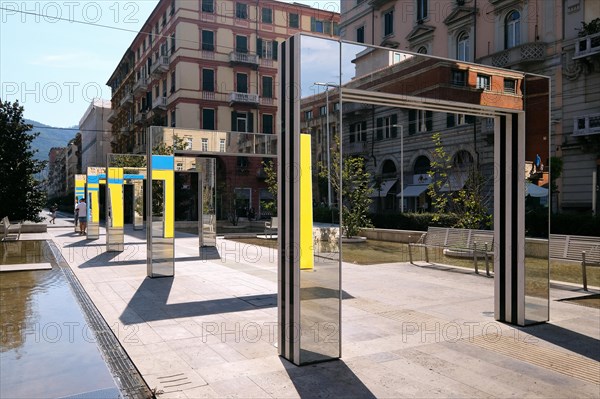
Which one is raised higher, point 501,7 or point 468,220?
point 501,7

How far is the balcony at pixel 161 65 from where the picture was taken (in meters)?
44.2

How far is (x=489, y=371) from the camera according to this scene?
475 centimetres

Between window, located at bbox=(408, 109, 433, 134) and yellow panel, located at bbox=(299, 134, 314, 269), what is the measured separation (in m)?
30.8

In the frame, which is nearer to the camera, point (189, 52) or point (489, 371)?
point (489, 371)

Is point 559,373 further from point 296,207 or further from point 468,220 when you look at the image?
point 468,220

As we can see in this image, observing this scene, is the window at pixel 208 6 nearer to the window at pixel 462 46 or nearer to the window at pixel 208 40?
the window at pixel 208 40

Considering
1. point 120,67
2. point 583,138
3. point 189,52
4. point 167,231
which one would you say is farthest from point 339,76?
point 120,67

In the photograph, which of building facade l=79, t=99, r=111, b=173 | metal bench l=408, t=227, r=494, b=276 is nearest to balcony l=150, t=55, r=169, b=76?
building facade l=79, t=99, r=111, b=173

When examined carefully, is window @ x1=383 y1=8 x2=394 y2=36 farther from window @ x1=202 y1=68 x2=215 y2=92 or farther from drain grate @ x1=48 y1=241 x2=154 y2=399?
drain grate @ x1=48 y1=241 x2=154 y2=399

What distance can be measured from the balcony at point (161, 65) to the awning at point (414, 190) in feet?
78.2

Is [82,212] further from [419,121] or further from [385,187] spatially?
[419,121]

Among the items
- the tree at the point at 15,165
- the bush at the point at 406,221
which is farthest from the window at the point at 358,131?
the tree at the point at 15,165

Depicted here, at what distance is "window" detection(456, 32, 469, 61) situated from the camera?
31.4 metres

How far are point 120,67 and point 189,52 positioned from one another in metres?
26.7
